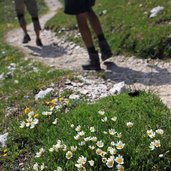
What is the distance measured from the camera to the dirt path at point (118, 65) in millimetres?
8750

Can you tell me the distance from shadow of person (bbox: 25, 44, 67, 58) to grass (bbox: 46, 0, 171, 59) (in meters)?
0.68

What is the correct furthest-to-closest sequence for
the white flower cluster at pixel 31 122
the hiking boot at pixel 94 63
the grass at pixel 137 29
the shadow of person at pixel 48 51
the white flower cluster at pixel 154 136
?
the shadow of person at pixel 48 51
the grass at pixel 137 29
the hiking boot at pixel 94 63
the white flower cluster at pixel 31 122
the white flower cluster at pixel 154 136

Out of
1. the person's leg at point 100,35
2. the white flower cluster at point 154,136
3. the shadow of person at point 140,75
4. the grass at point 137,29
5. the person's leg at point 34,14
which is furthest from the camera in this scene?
the person's leg at point 34,14

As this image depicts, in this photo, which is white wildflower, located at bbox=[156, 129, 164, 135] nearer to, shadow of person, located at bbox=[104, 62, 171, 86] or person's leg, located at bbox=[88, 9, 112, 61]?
shadow of person, located at bbox=[104, 62, 171, 86]

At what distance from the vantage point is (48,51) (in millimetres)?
14664

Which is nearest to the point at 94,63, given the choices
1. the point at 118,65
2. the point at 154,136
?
the point at 118,65

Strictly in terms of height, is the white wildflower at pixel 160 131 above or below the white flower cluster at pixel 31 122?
above

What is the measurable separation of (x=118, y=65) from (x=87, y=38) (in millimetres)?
1300

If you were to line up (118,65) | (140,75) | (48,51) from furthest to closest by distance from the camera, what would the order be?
(48,51)
(118,65)
(140,75)

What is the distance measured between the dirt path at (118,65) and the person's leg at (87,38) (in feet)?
1.22

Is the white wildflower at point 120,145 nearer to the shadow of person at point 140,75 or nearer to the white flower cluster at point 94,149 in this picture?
the white flower cluster at point 94,149

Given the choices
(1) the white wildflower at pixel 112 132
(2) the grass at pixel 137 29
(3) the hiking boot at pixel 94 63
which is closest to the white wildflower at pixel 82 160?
(1) the white wildflower at pixel 112 132

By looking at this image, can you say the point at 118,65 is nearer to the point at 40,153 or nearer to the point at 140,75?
the point at 140,75

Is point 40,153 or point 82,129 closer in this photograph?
point 40,153
